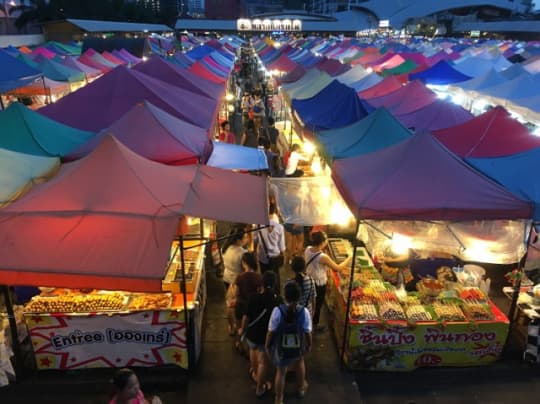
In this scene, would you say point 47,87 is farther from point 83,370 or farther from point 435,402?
point 435,402

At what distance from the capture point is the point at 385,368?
495cm

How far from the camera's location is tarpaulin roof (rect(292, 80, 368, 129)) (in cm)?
911

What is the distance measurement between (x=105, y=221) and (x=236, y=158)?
416 centimetres

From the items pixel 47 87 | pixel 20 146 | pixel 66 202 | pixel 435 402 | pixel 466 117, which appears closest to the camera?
pixel 66 202

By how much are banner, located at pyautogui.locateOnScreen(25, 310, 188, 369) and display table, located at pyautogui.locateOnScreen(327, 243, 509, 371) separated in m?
1.94

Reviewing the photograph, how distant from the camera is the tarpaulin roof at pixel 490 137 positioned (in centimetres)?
709

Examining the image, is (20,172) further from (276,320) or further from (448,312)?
(448,312)

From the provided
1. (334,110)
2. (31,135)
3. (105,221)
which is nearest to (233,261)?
(105,221)

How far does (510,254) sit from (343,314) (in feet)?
6.74

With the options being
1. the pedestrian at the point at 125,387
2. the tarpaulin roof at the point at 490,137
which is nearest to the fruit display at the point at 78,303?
the pedestrian at the point at 125,387

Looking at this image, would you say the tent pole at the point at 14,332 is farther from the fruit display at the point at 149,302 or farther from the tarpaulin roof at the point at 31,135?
the tarpaulin roof at the point at 31,135

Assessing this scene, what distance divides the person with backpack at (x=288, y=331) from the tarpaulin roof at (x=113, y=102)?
5397 millimetres

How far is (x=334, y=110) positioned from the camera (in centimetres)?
948

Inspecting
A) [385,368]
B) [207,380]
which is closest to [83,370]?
[207,380]
